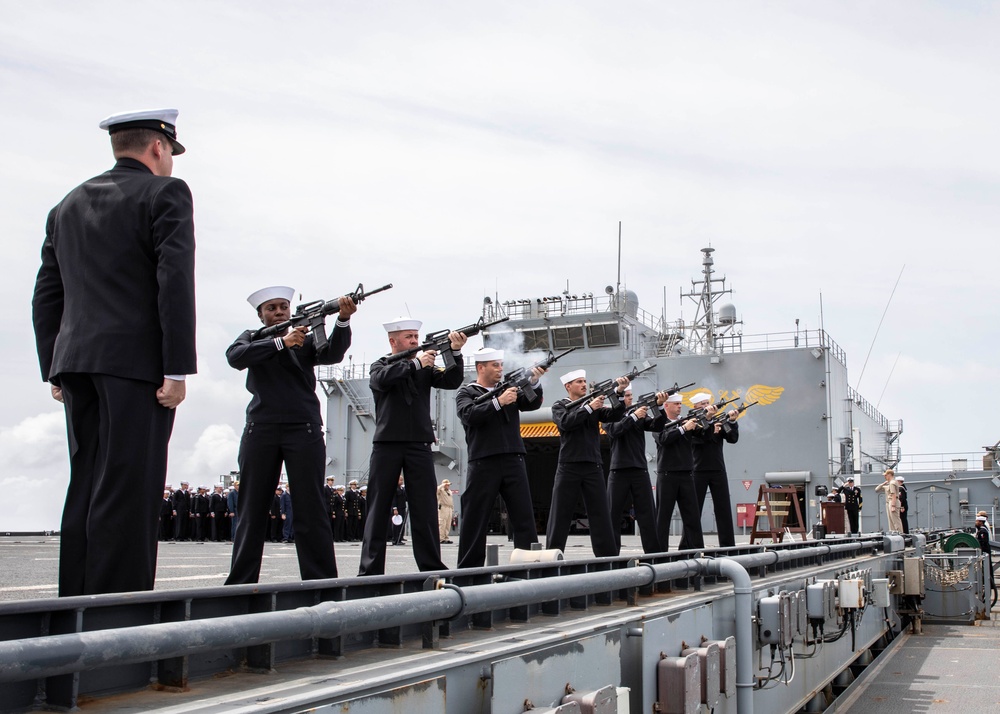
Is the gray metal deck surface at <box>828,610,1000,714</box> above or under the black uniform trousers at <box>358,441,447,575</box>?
under

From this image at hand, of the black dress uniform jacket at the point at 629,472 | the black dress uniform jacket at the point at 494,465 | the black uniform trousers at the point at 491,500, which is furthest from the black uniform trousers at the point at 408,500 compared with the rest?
the black dress uniform jacket at the point at 629,472

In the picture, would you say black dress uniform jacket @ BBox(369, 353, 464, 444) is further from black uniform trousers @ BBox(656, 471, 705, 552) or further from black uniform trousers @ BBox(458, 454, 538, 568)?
black uniform trousers @ BBox(656, 471, 705, 552)

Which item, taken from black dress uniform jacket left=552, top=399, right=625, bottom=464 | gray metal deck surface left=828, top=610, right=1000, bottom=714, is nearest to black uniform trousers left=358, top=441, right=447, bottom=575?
black dress uniform jacket left=552, top=399, right=625, bottom=464

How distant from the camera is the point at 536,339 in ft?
102

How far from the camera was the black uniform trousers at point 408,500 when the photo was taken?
5789 mm

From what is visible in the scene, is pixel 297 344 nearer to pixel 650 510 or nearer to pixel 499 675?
pixel 499 675

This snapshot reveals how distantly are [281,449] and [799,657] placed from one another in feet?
12.2

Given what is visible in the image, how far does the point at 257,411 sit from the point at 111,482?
6.42 ft

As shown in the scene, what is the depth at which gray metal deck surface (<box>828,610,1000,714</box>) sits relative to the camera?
8.56 m

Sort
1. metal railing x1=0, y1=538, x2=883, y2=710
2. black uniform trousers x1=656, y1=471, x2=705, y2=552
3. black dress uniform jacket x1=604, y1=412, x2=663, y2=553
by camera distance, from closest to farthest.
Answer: metal railing x1=0, y1=538, x2=883, y2=710, black dress uniform jacket x1=604, y1=412, x2=663, y2=553, black uniform trousers x1=656, y1=471, x2=705, y2=552

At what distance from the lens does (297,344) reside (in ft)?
16.3

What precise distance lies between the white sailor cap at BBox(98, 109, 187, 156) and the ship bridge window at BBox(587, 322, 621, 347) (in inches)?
1074

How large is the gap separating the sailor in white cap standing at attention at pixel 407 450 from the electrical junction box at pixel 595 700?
2.57 metres

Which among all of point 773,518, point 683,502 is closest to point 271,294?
point 683,502
